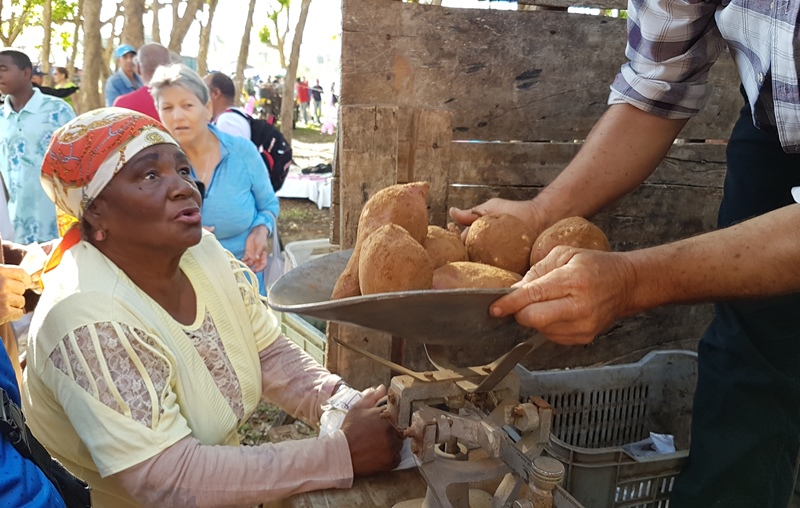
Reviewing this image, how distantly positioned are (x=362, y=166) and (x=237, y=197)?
7.32 feet

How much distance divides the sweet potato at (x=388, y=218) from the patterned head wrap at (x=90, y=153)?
2.81 feet

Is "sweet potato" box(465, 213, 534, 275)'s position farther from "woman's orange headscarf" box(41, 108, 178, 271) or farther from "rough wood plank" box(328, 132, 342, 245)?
"woman's orange headscarf" box(41, 108, 178, 271)

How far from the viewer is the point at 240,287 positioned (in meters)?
2.22

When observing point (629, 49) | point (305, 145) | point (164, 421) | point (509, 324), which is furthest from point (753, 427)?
point (305, 145)

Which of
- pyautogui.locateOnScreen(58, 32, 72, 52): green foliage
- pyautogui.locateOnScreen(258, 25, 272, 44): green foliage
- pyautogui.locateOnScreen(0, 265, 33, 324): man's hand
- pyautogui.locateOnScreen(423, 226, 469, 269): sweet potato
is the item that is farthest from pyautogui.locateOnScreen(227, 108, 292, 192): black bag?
pyautogui.locateOnScreen(258, 25, 272, 44): green foliage

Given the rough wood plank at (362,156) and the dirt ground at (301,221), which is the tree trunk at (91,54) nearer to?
the dirt ground at (301,221)

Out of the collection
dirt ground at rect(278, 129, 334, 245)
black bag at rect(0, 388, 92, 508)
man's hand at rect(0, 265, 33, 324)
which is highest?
man's hand at rect(0, 265, 33, 324)

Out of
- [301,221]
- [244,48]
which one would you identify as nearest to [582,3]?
[301,221]

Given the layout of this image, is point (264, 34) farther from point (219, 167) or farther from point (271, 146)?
point (219, 167)

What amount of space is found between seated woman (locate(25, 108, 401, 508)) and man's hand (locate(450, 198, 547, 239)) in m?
0.59

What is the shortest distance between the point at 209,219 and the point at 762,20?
3.28 m

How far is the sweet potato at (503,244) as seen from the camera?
1.51 metres

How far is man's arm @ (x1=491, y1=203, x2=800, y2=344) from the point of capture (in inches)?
49.3

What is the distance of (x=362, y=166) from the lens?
207cm
